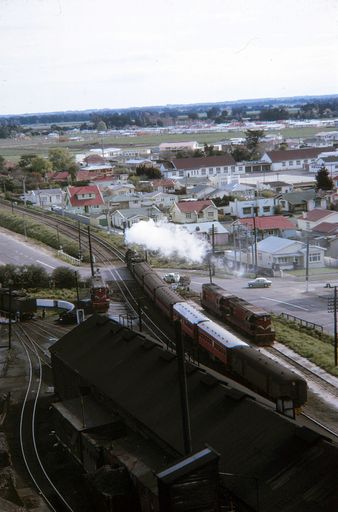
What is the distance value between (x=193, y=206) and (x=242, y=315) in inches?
1243

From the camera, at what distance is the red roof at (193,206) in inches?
Answer: 2258

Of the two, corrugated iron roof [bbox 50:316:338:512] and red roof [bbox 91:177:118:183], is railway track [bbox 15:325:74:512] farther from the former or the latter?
red roof [bbox 91:177:118:183]

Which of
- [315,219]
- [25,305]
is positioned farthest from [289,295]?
[315,219]

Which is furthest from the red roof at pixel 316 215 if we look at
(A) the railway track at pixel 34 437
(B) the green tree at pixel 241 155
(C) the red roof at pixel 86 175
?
(B) the green tree at pixel 241 155

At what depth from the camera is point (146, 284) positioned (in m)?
33.9

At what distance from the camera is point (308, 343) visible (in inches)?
1053

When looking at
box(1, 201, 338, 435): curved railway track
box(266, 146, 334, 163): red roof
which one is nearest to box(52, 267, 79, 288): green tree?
box(1, 201, 338, 435): curved railway track

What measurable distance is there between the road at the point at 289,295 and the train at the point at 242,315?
366 centimetres

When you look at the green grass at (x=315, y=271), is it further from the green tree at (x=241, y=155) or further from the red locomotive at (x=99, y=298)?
the green tree at (x=241, y=155)

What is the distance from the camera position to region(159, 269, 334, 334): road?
31888 mm

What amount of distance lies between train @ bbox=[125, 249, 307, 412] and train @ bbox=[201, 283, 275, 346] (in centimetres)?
201

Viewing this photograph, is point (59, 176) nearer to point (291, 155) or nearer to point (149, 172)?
point (149, 172)

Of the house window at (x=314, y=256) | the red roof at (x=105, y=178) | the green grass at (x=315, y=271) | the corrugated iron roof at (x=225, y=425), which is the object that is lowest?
the green grass at (x=315, y=271)

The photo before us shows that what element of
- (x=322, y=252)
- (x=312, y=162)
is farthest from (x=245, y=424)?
(x=312, y=162)
